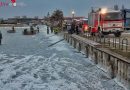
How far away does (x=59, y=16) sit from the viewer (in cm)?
12888

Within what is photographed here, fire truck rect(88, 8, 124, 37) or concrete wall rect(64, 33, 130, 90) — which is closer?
concrete wall rect(64, 33, 130, 90)

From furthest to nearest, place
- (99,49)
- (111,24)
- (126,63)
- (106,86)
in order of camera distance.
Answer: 1. (111,24)
2. (99,49)
3. (106,86)
4. (126,63)

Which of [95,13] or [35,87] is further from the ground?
[95,13]

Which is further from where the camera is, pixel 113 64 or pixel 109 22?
pixel 109 22

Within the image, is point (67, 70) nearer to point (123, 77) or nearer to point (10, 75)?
Result: point (10, 75)

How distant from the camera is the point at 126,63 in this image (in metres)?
19.0

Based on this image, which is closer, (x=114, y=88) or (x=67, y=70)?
(x=114, y=88)

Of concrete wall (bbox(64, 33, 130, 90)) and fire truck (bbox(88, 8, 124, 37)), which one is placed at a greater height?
fire truck (bbox(88, 8, 124, 37))

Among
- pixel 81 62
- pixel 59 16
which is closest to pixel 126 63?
pixel 81 62

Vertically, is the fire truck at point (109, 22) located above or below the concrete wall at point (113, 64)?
above

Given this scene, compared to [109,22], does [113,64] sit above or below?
below

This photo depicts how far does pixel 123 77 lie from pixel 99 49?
8.24m

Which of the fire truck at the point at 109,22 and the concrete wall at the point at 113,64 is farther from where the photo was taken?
the fire truck at the point at 109,22

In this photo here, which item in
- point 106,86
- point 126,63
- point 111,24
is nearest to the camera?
point 126,63
